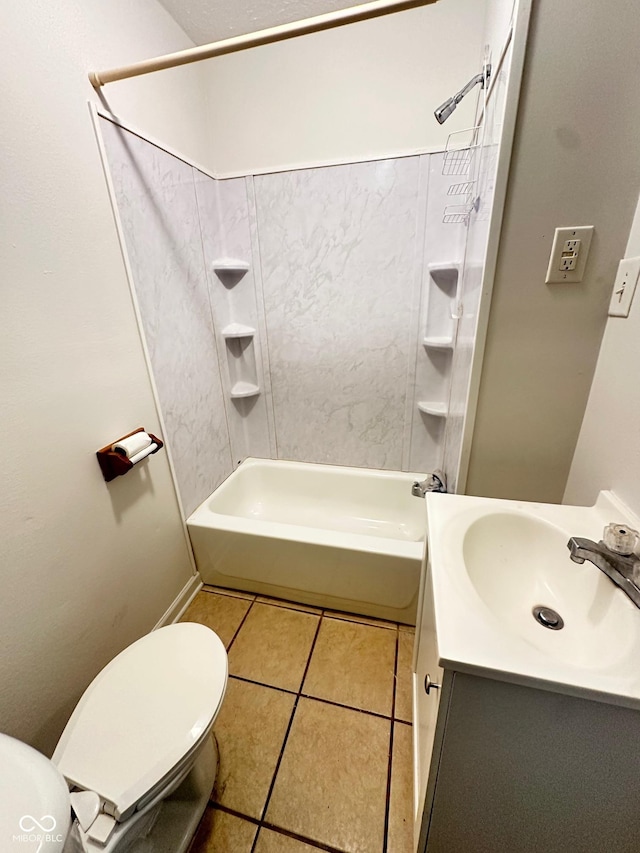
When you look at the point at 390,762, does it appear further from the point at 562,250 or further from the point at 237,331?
the point at 237,331

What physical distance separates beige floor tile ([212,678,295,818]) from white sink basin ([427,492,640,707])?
92 centimetres

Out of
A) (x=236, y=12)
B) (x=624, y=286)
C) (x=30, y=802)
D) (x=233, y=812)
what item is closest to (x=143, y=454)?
(x=30, y=802)

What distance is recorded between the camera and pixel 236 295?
1.92 metres

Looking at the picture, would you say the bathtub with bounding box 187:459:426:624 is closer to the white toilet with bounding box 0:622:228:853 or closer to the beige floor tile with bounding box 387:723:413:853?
the beige floor tile with bounding box 387:723:413:853

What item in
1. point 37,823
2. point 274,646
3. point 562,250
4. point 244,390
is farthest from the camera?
point 244,390

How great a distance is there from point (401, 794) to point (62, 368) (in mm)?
1594

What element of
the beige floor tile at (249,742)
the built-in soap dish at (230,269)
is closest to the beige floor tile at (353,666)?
the beige floor tile at (249,742)

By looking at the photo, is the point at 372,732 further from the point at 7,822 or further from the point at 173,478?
the point at 173,478

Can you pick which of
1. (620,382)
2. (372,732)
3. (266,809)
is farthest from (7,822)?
(620,382)

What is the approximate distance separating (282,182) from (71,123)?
3.14 feet

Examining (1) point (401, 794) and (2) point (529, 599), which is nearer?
(2) point (529, 599)

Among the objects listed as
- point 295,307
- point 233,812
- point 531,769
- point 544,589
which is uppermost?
point 295,307

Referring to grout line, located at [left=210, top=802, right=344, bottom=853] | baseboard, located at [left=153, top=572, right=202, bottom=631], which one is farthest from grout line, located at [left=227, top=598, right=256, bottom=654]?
grout line, located at [left=210, top=802, right=344, bottom=853]

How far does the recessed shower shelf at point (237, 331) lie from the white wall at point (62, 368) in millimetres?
683
